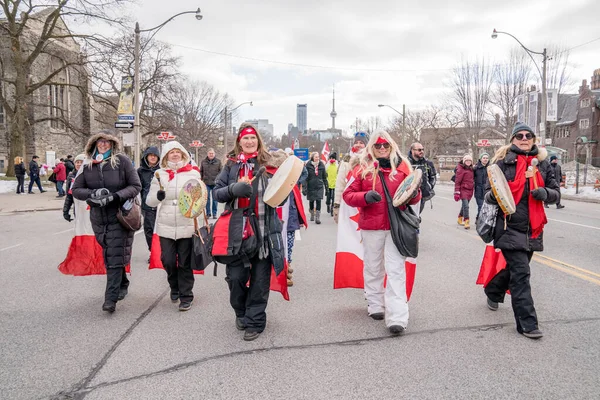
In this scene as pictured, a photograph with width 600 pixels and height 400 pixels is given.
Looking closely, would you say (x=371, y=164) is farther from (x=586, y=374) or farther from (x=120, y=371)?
(x=120, y=371)

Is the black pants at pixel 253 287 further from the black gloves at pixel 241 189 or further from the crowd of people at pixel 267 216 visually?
the black gloves at pixel 241 189

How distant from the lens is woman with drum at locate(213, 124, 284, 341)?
13.9ft

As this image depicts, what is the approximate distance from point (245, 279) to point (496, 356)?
218 cm

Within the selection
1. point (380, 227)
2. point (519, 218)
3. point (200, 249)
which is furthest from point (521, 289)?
point (200, 249)

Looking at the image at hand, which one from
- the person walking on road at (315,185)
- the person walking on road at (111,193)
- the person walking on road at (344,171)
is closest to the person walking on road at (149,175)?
the person walking on road at (111,193)

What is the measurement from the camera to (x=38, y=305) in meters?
5.36

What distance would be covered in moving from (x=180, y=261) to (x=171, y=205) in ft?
2.01

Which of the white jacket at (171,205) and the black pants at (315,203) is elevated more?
the white jacket at (171,205)

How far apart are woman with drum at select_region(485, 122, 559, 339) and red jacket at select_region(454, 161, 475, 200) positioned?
6.90m

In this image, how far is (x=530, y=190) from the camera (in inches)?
169

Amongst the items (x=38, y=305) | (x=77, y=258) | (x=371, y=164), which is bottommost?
(x=38, y=305)

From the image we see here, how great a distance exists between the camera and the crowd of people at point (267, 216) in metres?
4.24

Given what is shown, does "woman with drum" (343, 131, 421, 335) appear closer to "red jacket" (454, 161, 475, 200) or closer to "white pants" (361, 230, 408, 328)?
"white pants" (361, 230, 408, 328)

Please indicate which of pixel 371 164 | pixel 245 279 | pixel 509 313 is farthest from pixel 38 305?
pixel 509 313
